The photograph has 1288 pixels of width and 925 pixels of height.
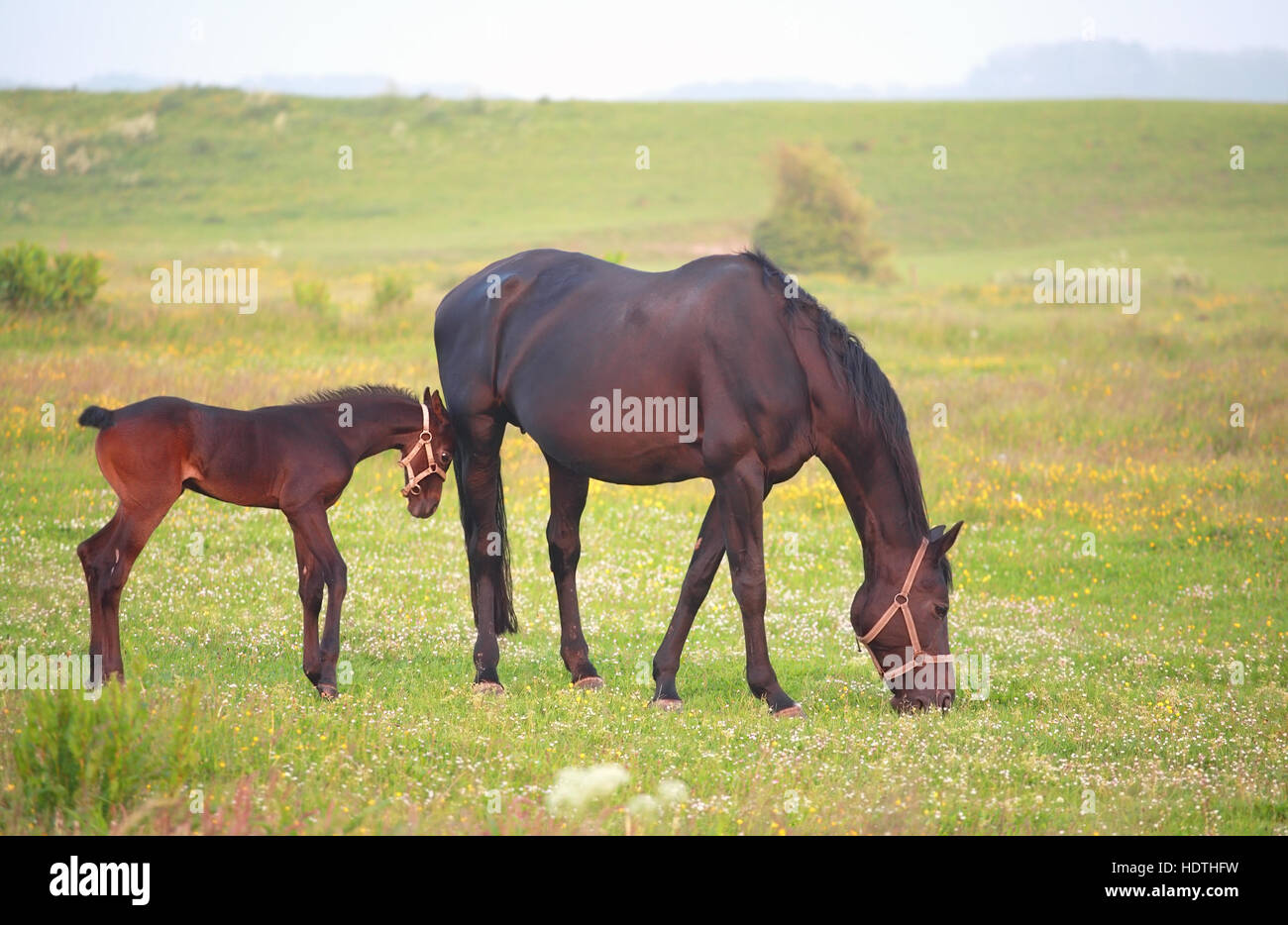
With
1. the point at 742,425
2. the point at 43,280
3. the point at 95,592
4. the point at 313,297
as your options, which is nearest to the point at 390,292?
the point at 313,297

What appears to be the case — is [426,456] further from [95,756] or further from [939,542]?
[939,542]

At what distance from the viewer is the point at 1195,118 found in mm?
70688

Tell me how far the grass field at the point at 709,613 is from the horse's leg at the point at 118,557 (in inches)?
19.4

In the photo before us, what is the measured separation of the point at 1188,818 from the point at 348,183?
5967 centimetres

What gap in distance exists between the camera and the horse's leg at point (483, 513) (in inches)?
382

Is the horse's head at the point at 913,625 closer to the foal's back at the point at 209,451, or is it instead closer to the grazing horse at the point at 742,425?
the grazing horse at the point at 742,425

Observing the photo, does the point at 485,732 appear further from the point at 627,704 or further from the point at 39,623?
the point at 39,623

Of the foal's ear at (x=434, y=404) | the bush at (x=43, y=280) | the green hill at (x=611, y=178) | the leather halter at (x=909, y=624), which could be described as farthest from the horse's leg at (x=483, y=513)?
the green hill at (x=611, y=178)

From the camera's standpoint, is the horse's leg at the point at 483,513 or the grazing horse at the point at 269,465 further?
the horse's leg at the point at 483,513

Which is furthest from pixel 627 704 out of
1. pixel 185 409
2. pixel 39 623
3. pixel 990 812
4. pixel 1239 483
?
pixel 1239 483

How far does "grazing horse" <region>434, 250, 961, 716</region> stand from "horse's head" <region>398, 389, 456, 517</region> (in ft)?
2.29

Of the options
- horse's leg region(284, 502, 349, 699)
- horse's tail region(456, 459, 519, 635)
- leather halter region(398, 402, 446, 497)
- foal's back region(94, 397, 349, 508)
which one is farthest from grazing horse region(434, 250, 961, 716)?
foal's back region(94, 397, 349, 508)

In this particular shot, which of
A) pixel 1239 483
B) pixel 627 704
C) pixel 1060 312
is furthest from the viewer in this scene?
pixel 1060 312

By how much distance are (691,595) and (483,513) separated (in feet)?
5.92
